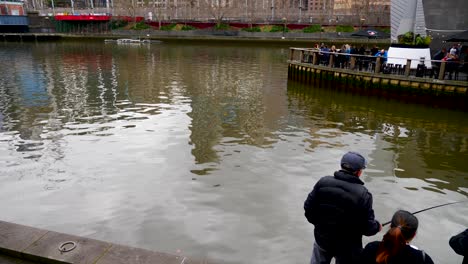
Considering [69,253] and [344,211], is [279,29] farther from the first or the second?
[344,211]

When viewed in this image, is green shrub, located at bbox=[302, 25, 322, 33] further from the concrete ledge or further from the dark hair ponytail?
the dark hair ponytail

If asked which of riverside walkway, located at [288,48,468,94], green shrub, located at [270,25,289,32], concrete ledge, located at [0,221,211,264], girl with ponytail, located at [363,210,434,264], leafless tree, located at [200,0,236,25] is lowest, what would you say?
concrete ledge, located at [0,221,211,264]

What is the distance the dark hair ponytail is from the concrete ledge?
246cm

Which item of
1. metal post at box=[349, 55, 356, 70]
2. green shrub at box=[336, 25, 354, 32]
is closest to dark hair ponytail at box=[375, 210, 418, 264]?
metal post at box=[349, 55, 356, 70]

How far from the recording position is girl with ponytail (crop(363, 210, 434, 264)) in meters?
3.15

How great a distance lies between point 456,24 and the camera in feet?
82.2

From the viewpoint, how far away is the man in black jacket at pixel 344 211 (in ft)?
12.6

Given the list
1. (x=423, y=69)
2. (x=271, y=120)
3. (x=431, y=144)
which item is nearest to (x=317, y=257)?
(x=431, y=144)

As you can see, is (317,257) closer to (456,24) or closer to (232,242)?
(232,242)

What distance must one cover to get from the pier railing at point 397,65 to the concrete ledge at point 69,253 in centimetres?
1661

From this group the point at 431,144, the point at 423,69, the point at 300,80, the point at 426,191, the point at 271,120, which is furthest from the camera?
the point at 300,80

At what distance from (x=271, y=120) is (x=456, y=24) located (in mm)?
17494

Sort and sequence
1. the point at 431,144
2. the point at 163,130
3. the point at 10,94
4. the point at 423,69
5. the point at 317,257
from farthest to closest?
the point at 10,94 < the point at 423,69 < the point at 163,130 < the point at 431,144 < the point at 317,257

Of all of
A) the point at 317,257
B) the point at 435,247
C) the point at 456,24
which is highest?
the point at 456,24
